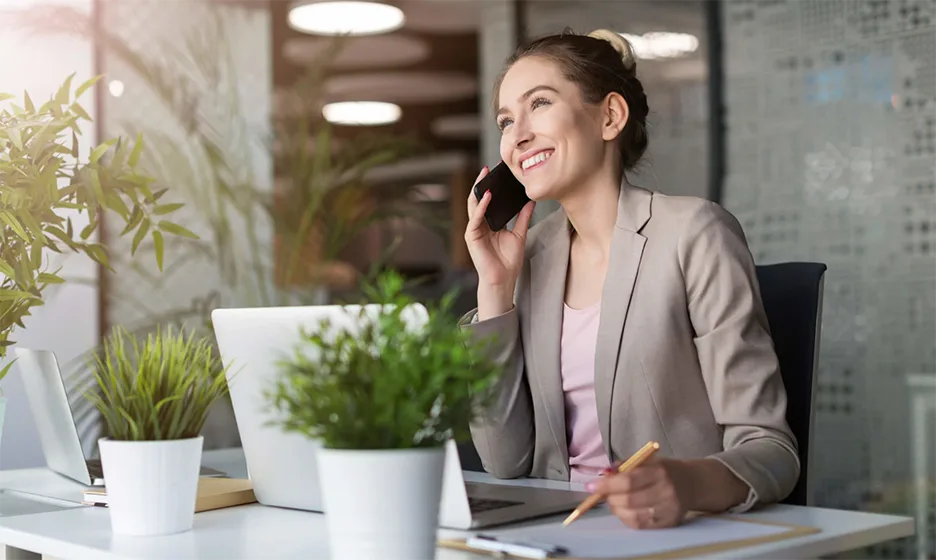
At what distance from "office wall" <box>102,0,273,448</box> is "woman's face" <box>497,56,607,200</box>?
170cm

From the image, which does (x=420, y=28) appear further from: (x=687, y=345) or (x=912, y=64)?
(x=687, y=345)

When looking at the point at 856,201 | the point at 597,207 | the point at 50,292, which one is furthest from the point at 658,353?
the point at 50,292

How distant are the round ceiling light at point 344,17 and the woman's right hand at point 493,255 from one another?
2.01 meters

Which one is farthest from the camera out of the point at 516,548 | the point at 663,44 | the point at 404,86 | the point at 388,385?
the point at 404,86

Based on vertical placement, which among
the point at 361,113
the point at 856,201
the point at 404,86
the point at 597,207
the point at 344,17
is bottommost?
the point at 597,207

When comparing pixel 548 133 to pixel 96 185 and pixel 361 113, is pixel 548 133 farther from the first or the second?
pixel 361 113

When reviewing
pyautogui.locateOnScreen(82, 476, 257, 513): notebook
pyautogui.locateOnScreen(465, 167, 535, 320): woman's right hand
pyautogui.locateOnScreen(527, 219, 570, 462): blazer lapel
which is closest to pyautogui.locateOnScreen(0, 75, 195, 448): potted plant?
pyautogui.locateOnScreen(82, 476, 257, 513): notebook

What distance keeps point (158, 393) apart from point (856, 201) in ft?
8.76

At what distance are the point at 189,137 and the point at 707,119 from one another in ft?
5.90

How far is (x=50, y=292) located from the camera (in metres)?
3.14

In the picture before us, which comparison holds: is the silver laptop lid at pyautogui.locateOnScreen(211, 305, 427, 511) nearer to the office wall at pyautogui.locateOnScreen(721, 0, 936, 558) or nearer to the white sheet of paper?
the white sheet of paper

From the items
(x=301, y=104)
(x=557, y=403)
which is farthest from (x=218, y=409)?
(x=557, y=403)

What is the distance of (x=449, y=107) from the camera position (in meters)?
4.30

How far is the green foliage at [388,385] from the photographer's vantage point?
35.9 inches
